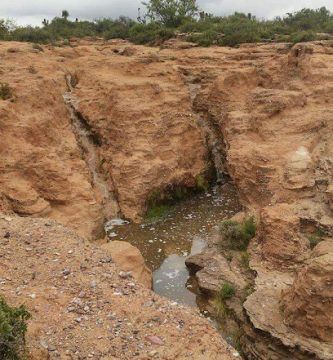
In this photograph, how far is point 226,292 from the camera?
1018cm

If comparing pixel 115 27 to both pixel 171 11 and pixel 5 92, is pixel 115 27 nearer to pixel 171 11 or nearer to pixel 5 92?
pixel 171 11

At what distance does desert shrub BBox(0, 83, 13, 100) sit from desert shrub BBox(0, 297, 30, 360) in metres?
9.54

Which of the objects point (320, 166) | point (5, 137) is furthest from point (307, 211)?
point (5, 137)

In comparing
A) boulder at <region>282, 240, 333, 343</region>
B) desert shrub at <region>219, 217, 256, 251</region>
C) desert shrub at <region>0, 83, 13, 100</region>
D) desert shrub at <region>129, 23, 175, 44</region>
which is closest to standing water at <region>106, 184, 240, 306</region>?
desert shrub at <region>219, 217, 256, 251</region>

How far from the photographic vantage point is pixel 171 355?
6961mm

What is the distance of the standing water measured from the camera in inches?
450

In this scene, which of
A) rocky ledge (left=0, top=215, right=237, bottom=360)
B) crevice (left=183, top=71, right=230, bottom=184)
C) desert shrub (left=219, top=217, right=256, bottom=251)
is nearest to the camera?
rocky ledge (left=0, top=215, right=237, bottom=360)

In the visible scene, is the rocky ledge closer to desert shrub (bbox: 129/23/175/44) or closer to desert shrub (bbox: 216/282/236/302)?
desert shrub (bbox: 216/282/236/302)

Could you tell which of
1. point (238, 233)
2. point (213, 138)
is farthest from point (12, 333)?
point (213, 138)

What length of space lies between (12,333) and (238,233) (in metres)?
7.01

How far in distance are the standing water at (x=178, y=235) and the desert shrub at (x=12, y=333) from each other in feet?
17.2

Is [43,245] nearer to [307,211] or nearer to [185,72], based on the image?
[307,211]

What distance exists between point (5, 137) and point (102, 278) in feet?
21.3

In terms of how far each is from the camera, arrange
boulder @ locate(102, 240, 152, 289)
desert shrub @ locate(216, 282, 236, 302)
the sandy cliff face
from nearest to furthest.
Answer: desert shrub @ locate(216, 282, 236, 302) < boulder @ locate(102, 240, 152, 289) < the sandy cliff face
